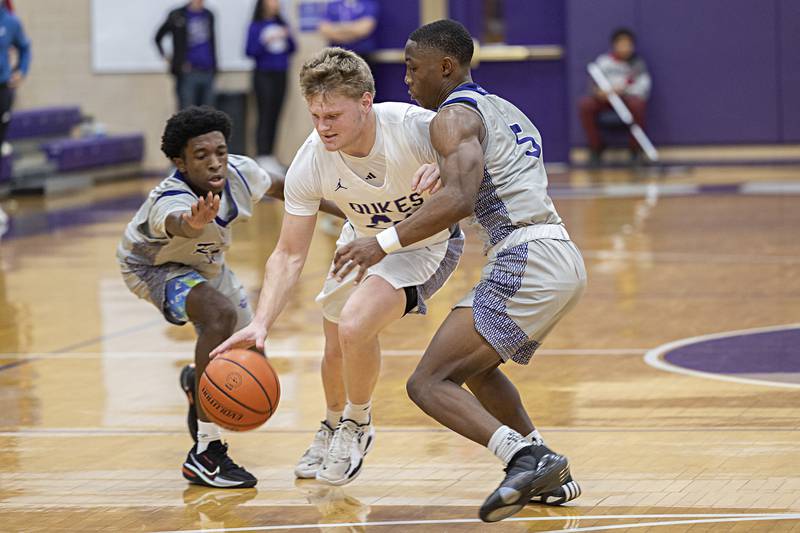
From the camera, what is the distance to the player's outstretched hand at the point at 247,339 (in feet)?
16.0

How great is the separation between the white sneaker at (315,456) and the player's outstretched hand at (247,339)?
23.1 inches

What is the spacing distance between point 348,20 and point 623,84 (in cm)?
367

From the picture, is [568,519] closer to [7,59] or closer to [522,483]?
[522,483]

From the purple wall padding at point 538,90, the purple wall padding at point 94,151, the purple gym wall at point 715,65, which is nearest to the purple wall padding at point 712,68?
the purple gym wall at point 715,65

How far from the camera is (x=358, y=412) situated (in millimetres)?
5223

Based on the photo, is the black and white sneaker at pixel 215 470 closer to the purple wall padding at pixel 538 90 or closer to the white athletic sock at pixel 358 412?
the white athletic sock at pixel 358 412

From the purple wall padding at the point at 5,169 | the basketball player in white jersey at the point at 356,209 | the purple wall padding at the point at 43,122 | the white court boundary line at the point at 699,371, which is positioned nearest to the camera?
the basketball player in white jersey at the point at 356,209

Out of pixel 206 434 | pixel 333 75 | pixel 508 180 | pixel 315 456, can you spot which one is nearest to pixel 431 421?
pixel 315 456

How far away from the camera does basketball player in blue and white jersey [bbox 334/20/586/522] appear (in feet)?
14.5

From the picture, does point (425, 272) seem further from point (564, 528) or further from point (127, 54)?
point (127, 54)

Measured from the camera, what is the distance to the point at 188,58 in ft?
59.7

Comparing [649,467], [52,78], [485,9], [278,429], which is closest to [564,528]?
[649,467]

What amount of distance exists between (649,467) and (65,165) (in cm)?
1336

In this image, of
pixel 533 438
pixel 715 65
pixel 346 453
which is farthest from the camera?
pixel 715 65
